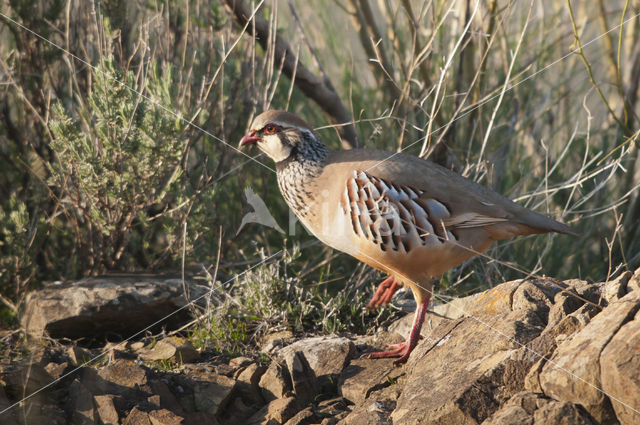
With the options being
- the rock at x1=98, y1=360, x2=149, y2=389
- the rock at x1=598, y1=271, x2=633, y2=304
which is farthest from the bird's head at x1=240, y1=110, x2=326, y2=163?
the rock at x1=598, y1=271, x2=633, y2=304

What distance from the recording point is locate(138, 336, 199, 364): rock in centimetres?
298

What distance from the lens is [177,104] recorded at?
372 centimetres

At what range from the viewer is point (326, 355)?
9.74 ft

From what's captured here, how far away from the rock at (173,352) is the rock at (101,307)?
1.39 ft

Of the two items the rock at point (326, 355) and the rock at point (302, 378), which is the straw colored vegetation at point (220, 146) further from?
the rock at point (302, 378)

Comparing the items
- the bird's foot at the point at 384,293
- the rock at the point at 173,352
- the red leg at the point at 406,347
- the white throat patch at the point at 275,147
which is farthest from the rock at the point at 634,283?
the rock at the point at 173,352

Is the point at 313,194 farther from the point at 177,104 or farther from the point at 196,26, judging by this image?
the point at 196,26

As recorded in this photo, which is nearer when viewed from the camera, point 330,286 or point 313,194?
point 313,194

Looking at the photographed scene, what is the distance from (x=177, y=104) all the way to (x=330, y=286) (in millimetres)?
1427

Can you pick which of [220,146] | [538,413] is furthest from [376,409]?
[220,146]

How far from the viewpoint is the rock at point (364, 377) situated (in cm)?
271

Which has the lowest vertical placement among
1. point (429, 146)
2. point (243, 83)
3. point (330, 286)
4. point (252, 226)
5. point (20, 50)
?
point (330, 286)

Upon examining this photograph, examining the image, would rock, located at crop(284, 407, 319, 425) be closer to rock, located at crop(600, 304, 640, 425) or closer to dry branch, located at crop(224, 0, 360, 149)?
rock, located at crop(600, 304, 640, 425)

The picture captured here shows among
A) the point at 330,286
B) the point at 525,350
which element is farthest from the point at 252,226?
the point at 525,350
